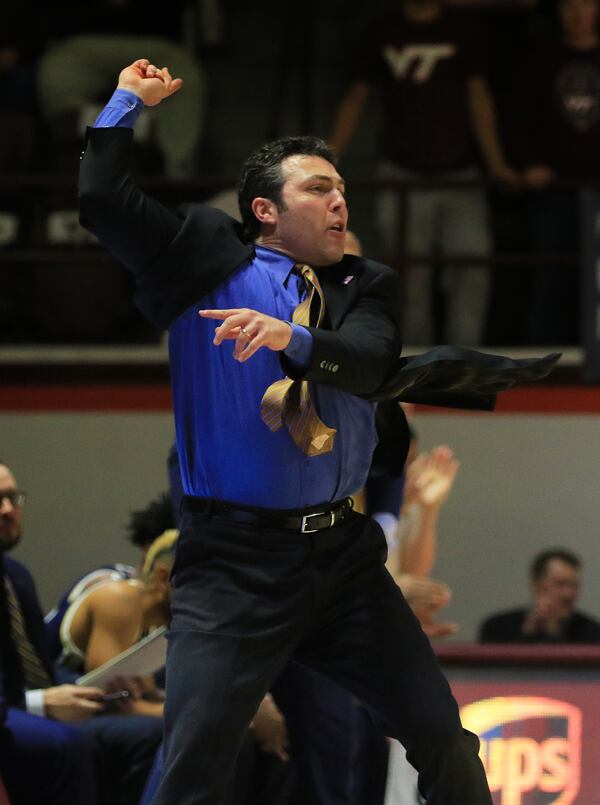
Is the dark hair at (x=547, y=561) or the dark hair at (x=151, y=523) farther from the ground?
the dark hair at (x=151, y=523)

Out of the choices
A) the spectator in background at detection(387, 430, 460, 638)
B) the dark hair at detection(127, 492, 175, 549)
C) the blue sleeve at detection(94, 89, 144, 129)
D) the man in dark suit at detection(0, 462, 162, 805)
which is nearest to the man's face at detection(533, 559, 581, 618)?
the spectator in background at detection(387, 430, 460, 638)

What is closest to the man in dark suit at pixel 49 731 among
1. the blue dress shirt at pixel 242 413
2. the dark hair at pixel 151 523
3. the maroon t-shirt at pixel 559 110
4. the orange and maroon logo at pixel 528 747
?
the dark hair at pixel 151 523

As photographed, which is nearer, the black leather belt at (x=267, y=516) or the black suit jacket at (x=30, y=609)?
the black leather belt at (x=267, y=516)

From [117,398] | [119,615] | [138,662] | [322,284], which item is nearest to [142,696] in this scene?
[119,615]

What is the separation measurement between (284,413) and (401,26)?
598cm

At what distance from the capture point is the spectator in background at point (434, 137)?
8.70 m

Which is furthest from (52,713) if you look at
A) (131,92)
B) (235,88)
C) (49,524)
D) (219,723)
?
(235,88)

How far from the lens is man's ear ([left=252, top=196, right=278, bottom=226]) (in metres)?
3.56

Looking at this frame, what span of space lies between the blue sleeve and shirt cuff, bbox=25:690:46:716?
2092mm

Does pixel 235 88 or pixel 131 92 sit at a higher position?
pixel 235 88

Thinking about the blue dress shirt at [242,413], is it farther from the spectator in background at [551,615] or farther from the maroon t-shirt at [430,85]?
the maroon t-shirt at [430,85]

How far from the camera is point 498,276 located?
9.50m

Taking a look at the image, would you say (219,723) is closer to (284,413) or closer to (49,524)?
(284,413)

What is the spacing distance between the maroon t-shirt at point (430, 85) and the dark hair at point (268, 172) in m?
5.13
